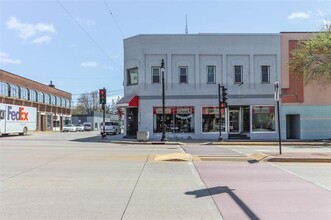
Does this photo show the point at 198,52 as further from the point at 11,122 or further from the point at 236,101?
the point at 11,122

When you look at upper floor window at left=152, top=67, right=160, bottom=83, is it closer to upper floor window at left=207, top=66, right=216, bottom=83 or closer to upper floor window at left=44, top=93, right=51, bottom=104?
upper floor window at left=207, top=66, right=216, bottom=83

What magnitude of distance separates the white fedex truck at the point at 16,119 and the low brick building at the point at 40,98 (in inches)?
333

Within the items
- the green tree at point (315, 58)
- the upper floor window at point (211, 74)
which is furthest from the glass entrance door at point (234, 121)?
the green tree at point (315, 58)

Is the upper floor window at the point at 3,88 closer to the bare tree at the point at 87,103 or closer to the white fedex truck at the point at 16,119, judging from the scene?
the white fedex truck at the point at 16,119

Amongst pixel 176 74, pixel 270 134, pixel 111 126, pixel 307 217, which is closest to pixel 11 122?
pixel 111 126

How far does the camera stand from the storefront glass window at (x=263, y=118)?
3762cm

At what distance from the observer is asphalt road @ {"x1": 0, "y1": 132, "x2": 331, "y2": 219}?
25.6 feet

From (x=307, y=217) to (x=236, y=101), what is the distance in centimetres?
3043

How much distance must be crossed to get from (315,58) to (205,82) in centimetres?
964

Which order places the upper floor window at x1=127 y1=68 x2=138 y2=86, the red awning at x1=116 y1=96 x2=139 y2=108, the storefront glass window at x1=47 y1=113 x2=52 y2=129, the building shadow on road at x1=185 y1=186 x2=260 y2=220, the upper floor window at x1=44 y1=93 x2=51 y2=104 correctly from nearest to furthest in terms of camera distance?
the building shadow on road at x1=185 y1=186 x2=260 y2=220
the red awning at x1=116 y1=96 x2=139 y2=108
the upper floor window at x1=127 y1=68 x2=138 y2=86
the upper floor window at x1=44 y1=93 x2=51 y2=104
the storefront glass window at x1=47 y1=113 x2=52 y2=129

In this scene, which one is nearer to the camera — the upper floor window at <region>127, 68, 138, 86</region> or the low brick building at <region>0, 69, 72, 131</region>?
the upper floor window at <region>127, 68, 138, 86</region>

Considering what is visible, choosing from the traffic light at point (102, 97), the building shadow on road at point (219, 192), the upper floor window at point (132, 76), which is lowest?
the building shadow on road at point (219, 192)

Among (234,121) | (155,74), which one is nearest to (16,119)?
(155,74)

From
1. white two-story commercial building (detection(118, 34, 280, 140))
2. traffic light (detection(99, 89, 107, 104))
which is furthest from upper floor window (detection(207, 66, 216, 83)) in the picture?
traffic light (detection(99, 89, 107, 104))
